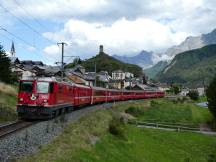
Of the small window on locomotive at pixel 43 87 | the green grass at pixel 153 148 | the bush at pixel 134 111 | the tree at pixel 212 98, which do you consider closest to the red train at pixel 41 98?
the small window on locomotive at pixel 43 87

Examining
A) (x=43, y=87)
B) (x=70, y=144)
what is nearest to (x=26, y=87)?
(x=43, y=87)

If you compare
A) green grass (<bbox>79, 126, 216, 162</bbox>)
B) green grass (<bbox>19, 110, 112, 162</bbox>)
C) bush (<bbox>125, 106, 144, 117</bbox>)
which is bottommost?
green grass (<bbox>79, 126, 216, 162</bbox>)

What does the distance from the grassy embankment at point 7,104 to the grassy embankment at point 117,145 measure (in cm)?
562

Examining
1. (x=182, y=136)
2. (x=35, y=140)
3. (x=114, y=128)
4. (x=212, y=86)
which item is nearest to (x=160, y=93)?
(x=212, y=86)

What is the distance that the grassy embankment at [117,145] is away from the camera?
57.0 ft

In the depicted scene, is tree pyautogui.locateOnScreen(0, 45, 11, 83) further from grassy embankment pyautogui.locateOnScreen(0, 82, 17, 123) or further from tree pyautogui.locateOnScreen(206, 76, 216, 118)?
tree pyautogui.locateOnScreen(206, 76, 216, 118)

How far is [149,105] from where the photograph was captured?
7962 centimetres

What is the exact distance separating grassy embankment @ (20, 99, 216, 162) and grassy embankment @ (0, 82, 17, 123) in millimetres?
5619

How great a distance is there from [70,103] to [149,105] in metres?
42.9

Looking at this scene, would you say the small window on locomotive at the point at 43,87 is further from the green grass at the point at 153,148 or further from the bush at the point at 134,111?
the bush at the point at 134,111

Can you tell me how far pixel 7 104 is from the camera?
36.6m

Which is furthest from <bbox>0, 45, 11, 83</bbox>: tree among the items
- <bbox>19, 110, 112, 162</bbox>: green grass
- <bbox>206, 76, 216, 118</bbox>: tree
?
<bbox>206, 76, 216, 118</bbox>: tree

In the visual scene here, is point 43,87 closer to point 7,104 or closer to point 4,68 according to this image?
point 7,104

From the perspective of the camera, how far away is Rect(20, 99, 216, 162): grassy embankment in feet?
57.0
